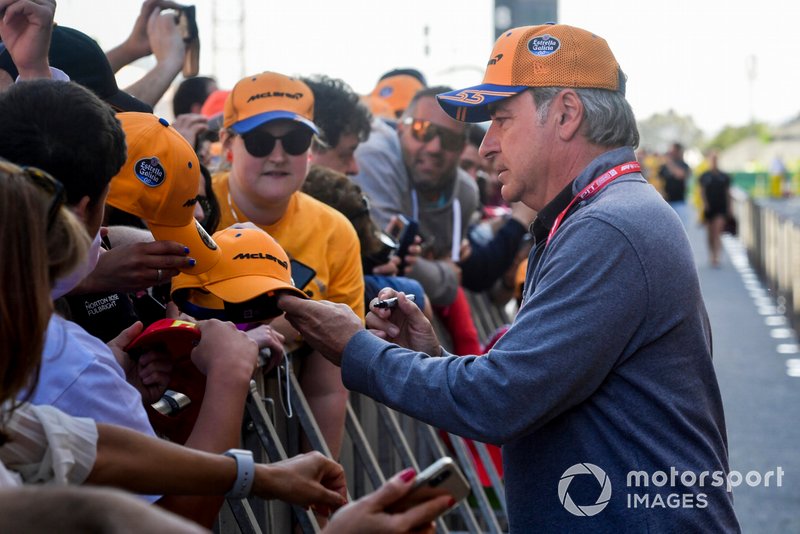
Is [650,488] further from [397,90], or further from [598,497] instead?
[397,90]

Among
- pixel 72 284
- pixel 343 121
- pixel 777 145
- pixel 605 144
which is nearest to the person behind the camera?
pixel 72 284

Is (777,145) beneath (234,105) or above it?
beneath

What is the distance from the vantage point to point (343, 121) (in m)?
5.66

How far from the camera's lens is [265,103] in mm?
4574

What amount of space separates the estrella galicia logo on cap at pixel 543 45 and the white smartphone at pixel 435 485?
1.54 meters

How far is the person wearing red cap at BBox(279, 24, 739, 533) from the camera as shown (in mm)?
2752

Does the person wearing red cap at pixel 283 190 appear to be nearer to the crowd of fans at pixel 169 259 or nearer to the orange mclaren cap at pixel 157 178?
the crowd of fans at pixel 169 259

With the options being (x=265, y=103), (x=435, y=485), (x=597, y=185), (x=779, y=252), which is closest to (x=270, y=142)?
(x=265, y=103)

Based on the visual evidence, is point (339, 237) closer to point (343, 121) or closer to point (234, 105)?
point (234, 105)

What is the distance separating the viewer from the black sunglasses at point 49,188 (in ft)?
6.18

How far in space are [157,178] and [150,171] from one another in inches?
1.0

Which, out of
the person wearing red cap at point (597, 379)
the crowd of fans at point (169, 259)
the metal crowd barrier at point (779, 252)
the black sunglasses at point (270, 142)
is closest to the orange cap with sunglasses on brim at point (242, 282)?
the crowd of fans at point (169, 259)

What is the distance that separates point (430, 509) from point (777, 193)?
44.2 metres

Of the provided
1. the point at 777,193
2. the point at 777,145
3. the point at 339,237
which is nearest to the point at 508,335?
the point at 339,237
